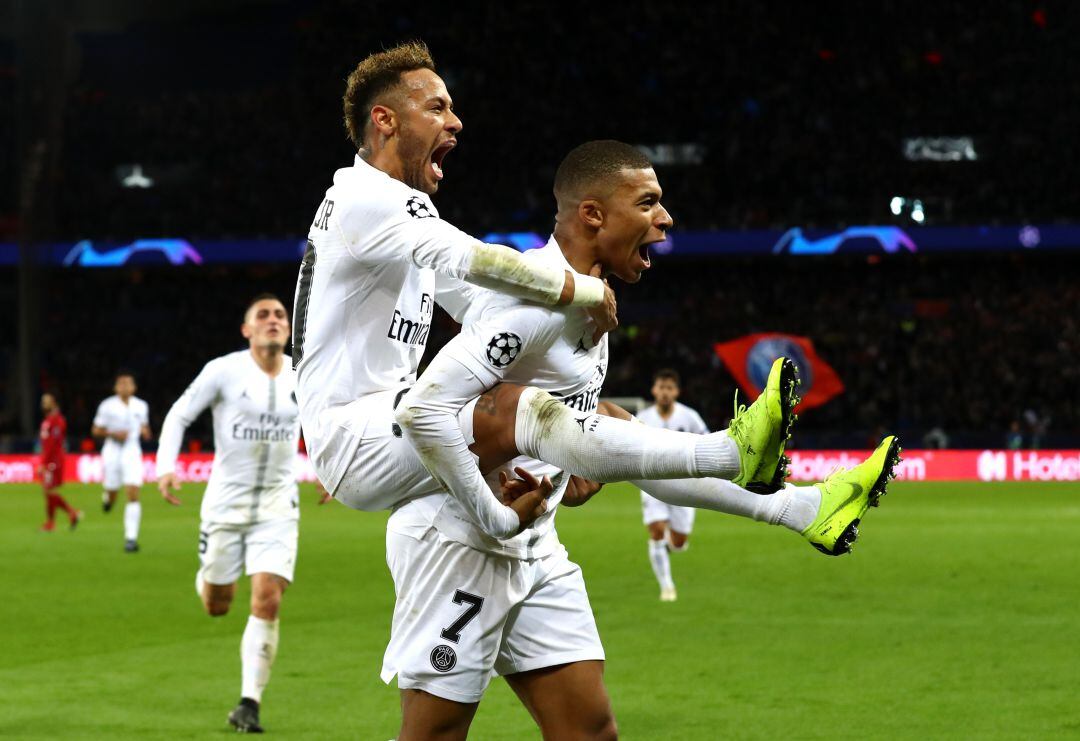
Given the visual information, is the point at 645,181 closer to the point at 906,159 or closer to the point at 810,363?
the point at 810,363

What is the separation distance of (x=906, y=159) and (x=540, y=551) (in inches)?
1382

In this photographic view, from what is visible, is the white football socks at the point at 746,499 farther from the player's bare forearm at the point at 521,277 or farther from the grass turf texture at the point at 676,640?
the grass turf texture at the point at 676,640

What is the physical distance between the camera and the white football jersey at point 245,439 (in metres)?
8.88

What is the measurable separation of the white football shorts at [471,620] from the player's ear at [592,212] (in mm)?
1057

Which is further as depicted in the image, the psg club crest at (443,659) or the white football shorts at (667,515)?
the white football shorts at (667,515)

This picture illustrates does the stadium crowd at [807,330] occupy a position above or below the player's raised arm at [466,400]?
above

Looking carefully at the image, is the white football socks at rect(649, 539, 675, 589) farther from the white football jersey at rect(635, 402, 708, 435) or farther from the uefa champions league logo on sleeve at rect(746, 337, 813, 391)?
the uefa champions league logo on sleeve at rect(746, 337, 813, 391)

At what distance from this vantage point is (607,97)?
132 feet

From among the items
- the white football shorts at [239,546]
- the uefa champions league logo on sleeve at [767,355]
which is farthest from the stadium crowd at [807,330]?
the white football shorts at [239,546]

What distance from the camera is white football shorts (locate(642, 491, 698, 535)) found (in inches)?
518

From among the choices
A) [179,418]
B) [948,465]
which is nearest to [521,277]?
[179,418]

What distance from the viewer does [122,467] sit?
1975 cm

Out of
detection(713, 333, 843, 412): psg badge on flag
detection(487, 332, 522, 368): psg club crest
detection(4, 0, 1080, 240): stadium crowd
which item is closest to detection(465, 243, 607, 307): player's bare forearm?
detection(487, 332, 522, 368): psg club crest

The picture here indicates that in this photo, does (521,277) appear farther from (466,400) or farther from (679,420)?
(679,420)
